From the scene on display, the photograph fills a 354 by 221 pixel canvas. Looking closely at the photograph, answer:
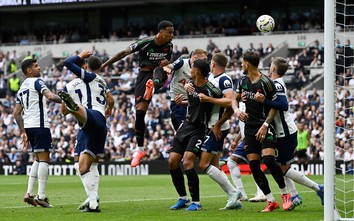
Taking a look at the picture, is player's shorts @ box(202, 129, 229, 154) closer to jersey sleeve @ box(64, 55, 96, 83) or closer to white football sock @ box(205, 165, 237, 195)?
white football sock @ box(205, 165, 237, 195)

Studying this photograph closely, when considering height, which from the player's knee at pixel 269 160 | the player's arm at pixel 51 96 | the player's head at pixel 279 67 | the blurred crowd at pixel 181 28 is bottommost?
the player's knee at pixel 269 160

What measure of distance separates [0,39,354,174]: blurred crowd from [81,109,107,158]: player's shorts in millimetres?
17402

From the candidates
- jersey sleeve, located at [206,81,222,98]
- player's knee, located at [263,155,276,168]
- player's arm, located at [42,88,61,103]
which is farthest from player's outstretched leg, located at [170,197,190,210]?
player's arm, located at [42,88,61,103]

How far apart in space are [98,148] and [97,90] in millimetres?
1016

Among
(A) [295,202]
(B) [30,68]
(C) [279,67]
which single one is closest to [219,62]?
(C) [279,67]

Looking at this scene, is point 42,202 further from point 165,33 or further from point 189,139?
point 165,33

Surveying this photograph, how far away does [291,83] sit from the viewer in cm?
3684

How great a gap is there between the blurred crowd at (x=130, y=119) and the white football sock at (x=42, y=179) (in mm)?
16629

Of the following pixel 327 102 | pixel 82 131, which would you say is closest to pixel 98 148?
pixel 82 131

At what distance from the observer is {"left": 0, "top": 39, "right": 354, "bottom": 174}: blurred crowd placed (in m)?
32.8

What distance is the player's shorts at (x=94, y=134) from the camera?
12656mm

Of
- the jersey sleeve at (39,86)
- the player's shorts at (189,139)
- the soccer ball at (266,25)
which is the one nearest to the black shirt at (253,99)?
the player's shorts at (189,139)

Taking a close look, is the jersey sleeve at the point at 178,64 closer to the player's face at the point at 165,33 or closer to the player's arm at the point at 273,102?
the player's face at the point at 165,33

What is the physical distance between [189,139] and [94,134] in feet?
5.11
